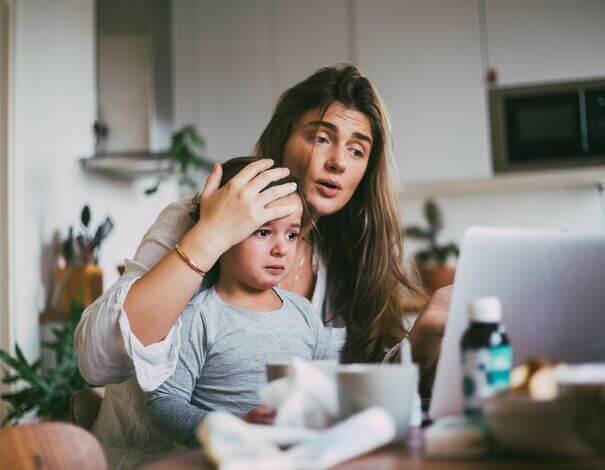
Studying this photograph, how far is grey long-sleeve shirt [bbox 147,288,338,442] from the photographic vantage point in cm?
115

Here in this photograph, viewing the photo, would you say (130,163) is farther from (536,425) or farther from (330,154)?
(536,425)

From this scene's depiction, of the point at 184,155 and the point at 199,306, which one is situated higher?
the point at 184,155

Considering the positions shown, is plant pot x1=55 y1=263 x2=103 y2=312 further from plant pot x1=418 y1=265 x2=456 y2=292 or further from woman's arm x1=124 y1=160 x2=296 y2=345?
woman's arm x1=124 y1=160 x2=296 y2=345

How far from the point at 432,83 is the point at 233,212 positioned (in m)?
2.70

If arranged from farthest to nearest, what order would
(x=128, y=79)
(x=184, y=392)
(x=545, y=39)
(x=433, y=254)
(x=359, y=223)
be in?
(x=433, y=254) → (x=545, y=39) → (x=128, y=79) → (x=359, y=223) → (x=184, y=392)

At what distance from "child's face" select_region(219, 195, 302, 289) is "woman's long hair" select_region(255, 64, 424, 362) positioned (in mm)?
298

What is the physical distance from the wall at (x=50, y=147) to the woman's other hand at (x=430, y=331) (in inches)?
77.0

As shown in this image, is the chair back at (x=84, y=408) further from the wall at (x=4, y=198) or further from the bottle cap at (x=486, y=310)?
the wall at (x=4, y=198)

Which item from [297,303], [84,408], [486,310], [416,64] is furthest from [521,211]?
[486,310]

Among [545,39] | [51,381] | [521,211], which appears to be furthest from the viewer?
[521,211]

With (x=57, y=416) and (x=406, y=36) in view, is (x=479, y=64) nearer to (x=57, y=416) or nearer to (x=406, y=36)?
(x=406, y=36)

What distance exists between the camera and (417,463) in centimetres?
55

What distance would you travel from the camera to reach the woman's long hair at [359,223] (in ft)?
5.02

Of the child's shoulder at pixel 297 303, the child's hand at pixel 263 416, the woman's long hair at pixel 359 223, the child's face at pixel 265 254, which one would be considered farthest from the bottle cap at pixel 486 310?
the woman's long hair at pixel 359 223
